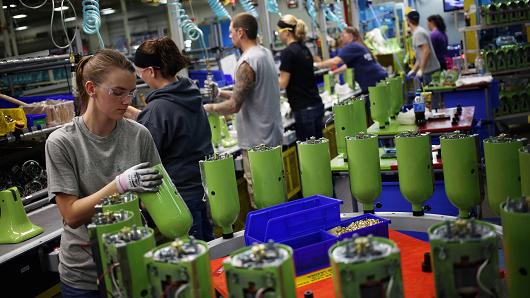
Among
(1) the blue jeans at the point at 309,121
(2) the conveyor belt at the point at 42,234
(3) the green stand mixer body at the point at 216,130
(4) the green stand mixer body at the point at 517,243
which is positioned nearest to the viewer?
(4) the green stand mixer body at the point at 517,243

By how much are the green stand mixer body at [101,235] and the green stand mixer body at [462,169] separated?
114cm

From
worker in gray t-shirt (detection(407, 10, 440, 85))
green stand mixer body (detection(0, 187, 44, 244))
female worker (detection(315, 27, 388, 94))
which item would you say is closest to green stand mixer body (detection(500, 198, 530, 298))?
green stand mixer body (detection(0, 187, 44, 244))

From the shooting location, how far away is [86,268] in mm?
1953

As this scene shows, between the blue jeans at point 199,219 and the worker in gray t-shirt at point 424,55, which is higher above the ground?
the worker in gray t-shirt at point 424,55

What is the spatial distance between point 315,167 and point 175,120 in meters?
0.71

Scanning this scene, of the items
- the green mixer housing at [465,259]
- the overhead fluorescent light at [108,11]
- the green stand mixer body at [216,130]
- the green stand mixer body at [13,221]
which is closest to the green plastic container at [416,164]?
the green mixer housing at [465,259]

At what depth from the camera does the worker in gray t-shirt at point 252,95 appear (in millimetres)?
3848

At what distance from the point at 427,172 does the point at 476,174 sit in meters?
0.19

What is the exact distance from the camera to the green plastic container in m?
2.15

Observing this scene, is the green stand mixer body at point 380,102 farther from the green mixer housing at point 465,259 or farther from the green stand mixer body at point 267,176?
the green mixer housing at point 465,259

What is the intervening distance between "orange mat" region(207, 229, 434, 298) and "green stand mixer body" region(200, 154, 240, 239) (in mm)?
201

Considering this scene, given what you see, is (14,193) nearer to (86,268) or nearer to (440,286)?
(86,268)

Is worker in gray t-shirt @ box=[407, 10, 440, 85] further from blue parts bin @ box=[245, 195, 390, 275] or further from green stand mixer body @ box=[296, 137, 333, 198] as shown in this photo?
blue parts bin @ box=[245, 195, 390, 275]

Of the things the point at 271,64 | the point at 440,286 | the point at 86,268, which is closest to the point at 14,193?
the point at 86,268
